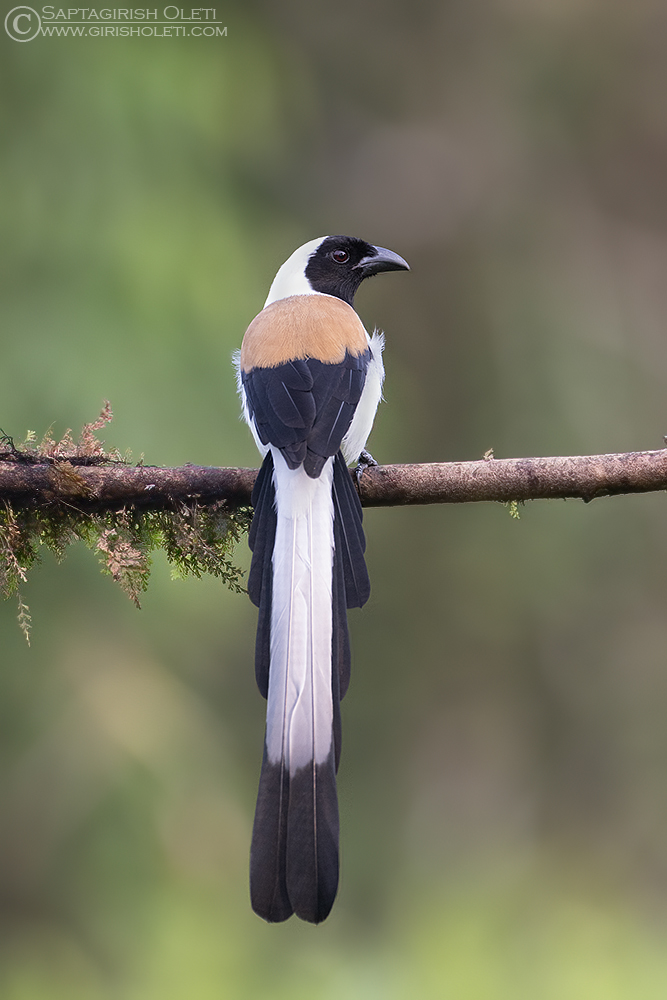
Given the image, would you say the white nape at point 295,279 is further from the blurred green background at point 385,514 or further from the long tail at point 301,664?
the long tail at point 301,664

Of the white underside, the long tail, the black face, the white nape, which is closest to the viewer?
the long tail

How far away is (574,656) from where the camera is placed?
674 cm

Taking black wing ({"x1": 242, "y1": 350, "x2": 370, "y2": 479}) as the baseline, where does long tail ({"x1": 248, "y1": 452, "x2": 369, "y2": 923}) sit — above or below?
below

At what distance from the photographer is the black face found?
3.33 meters

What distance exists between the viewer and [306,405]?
2.28 meters

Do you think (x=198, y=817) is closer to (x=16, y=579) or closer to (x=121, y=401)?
(x=121, y=401)

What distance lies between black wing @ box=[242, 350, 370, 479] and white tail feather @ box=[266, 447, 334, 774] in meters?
0.10

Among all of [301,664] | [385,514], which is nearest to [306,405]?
[301,664]

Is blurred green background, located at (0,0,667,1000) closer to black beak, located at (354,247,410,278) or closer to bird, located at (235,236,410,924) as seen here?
black beak, located at (354,247,410,278)

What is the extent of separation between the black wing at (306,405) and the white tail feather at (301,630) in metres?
0.10

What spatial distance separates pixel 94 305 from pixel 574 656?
4127mm

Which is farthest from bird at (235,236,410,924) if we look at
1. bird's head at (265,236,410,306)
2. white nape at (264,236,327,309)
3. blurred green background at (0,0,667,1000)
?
blurred green background at (0,0,667,1000)

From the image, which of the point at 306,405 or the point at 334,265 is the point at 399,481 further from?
the point at 334,265

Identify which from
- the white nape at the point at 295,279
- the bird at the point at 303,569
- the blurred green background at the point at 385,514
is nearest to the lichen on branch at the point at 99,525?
the bird at the point at 303,569
